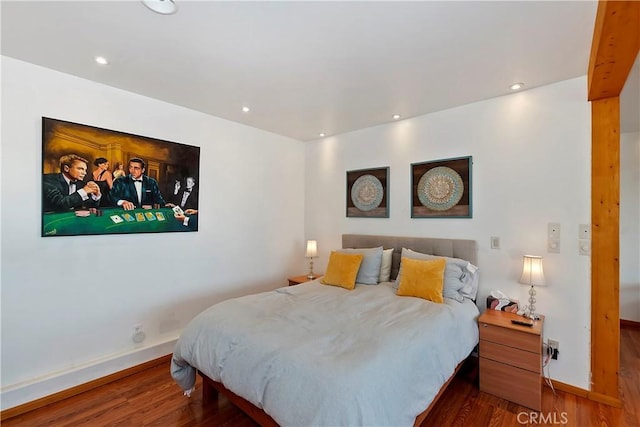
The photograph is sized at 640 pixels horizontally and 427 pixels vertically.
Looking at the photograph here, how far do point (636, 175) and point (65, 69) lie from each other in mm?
6346

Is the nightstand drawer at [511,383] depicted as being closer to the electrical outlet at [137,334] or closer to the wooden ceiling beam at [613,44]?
the wooden ceiling beam at [613,44]

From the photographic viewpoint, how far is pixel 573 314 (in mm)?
2451

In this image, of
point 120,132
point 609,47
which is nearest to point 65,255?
point 120,132

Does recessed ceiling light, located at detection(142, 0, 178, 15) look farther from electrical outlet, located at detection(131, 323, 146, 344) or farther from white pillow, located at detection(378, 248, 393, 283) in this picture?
white pillow, located at detection(378, 248, 393, 283)

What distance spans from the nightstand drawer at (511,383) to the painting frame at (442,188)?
4.48 ft

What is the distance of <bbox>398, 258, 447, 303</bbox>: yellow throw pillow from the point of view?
8.43ft

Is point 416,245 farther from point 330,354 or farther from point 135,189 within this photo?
point 135,189

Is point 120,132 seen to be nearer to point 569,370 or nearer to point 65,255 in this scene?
point 65,255

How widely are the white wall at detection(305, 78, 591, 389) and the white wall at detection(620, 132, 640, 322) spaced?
235 centimetres

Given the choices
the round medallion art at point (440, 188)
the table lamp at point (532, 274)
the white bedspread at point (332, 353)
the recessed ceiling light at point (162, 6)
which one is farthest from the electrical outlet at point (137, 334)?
the table lamp at point (532, 274)

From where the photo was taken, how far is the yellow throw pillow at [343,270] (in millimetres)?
3068

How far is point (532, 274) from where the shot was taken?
8.02ft

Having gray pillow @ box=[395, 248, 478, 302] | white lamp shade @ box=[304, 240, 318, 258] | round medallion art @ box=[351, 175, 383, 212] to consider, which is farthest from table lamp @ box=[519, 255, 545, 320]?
white lamp shade @ box=[304, 240, 318, 258]

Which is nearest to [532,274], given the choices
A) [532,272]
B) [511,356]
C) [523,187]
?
[532,272]
